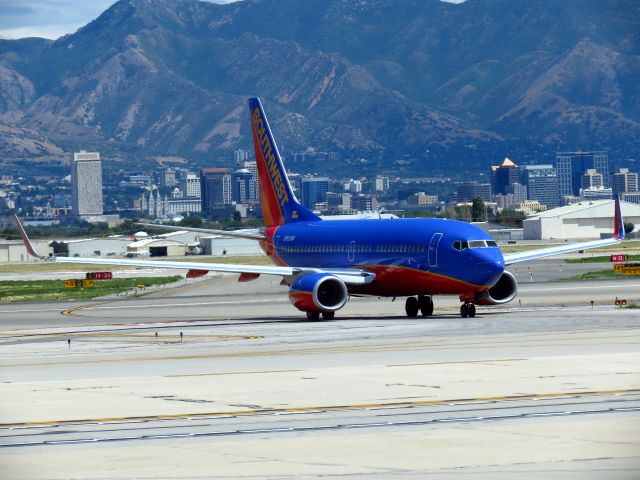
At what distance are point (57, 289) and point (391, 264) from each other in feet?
167

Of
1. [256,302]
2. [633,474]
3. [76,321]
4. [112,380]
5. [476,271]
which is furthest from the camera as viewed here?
[256,302]

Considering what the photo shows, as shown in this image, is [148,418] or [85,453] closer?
[85,453]

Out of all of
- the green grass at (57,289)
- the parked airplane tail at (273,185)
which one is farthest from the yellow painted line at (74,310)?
the parked airplane tail at (273,185)

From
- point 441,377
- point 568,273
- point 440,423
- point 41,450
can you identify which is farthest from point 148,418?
point 568,273

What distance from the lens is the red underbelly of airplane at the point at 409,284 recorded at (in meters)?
55.5

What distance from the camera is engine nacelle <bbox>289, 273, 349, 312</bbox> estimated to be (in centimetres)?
5659

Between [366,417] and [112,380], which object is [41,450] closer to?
[366,417]

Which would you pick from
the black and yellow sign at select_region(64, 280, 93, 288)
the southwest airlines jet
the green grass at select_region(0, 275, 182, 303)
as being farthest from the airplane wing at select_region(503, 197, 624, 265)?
the black and yellow sign at select_region(64, 280, 93, 288)

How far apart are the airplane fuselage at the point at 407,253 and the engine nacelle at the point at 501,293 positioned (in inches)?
54.1

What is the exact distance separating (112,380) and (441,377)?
8.21m

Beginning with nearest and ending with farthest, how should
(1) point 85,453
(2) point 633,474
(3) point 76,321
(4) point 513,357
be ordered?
(2) point 633,474 → (1) point 85,453 → (4) point 513,357 → (3) point 76,321

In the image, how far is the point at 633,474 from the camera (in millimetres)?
19172

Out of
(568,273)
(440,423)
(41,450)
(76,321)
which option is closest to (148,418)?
(41,450)

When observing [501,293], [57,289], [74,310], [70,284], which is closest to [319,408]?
[501,293]
